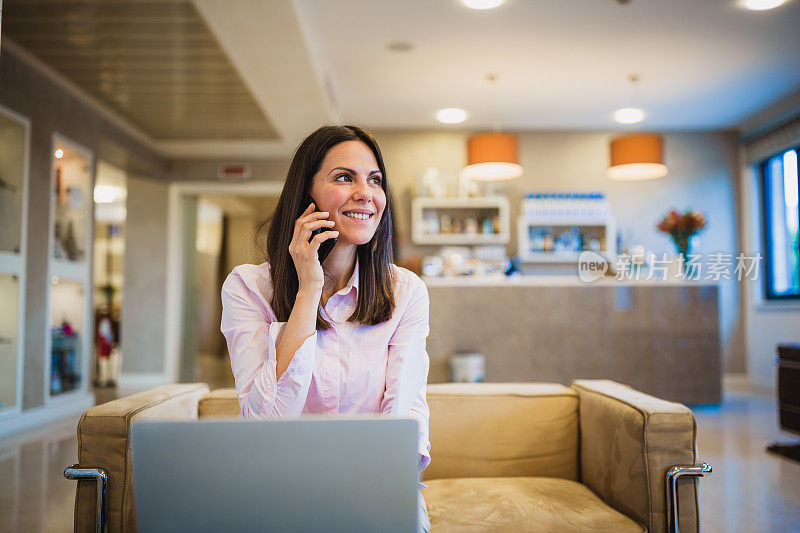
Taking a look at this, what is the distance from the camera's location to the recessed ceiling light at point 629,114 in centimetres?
610

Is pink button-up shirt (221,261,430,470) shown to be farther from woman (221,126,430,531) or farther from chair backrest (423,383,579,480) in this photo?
chair backrest (423,383,579,480)

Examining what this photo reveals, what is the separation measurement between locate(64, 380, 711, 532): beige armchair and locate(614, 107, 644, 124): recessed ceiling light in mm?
4982

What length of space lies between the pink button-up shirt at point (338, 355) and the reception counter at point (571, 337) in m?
3.49

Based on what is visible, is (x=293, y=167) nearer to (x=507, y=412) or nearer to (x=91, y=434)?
(x=91, y=434)

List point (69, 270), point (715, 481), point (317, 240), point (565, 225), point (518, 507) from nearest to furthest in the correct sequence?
1. point (317, 240)
2. point (518, 507)
3. point (715, 481)
4. point (69, 270)
5. point (565, 225)

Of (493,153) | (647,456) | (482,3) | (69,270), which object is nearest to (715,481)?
(647,456)

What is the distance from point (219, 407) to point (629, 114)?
562 centimetres

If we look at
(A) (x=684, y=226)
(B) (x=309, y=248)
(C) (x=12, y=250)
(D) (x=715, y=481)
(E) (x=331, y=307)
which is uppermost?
(A) (x=684, y=226)

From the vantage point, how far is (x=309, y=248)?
117 centimetres

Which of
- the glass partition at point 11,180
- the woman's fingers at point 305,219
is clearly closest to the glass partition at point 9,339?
the glass partition at point 11,180

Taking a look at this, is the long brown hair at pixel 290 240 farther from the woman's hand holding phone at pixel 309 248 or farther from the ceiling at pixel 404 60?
the ceiling at pixel 404 60

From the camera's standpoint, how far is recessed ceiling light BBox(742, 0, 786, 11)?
397 centimetres

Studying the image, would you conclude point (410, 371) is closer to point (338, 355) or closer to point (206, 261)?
point (338, 355)

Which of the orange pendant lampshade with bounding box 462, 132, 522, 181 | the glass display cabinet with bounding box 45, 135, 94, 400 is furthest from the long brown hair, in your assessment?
the glass display cabinet with bounding box 45, 135, 94, 400
